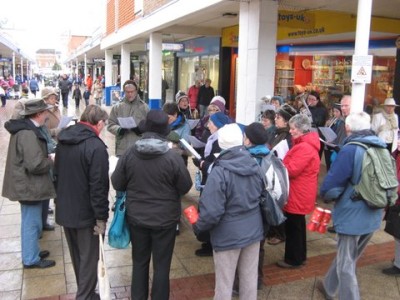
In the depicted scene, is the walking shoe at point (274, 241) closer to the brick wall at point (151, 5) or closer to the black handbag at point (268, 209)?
the black handbag at point (268, 209)

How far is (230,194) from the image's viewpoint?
3.31 meters

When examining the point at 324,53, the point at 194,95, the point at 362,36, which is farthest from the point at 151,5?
the point at 362,36

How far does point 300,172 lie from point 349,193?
0.83m

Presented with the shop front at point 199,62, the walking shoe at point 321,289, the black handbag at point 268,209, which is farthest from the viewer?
the shop front at point 199,62

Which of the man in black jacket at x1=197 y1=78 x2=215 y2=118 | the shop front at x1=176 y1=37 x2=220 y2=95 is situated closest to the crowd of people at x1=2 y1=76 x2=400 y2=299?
the man in black jacket at x1=197 y1=78 x2=215 y2=118

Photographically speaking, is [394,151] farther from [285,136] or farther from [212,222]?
[212,222]

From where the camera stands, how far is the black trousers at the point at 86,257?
3.84 m

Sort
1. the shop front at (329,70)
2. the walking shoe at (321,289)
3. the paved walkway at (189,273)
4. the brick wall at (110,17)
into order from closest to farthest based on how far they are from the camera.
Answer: the walking shoe at (321,289) < the paved walkway at (189,273) < the shop front at (329,70) < the brick wall at (110,17)

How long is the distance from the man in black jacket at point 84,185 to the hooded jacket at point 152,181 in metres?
0.23

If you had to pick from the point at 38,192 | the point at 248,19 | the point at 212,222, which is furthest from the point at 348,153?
the point at 248,19

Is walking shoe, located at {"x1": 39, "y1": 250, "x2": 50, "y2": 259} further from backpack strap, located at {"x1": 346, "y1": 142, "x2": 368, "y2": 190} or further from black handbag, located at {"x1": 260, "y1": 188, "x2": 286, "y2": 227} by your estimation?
backpack strap, located at {"x1": 346, "y1": 142, "x2": 368, "y2": 190}

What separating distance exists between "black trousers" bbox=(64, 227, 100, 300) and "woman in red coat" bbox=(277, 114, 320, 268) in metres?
2.03

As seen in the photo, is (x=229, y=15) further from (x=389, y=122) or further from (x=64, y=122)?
(x=64, y=122)

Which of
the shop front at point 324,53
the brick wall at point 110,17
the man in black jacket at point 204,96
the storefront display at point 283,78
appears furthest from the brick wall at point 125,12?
the storefront display at point 283,78
